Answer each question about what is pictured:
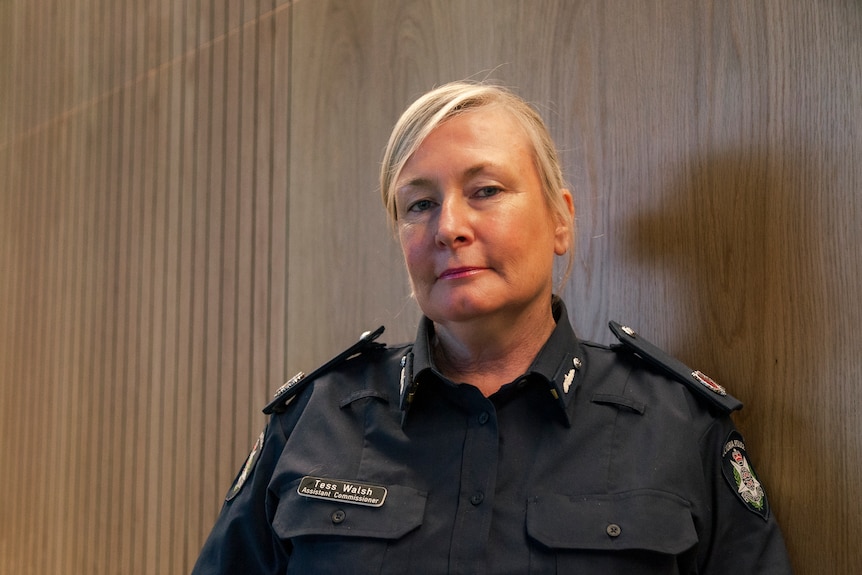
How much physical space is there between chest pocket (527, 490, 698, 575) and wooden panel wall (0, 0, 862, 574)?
9.8 inches

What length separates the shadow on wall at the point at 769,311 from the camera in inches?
50.1

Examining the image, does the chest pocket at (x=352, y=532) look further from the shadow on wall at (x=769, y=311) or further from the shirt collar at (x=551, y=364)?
the shadow on wall at (x=769, y=311)

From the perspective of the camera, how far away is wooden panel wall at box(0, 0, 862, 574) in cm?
130

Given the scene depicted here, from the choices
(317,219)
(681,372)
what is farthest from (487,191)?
(317,219)

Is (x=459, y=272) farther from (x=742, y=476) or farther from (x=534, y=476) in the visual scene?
(x=742, y=476)

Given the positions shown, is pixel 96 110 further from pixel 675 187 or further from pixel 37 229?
pixel 675 187

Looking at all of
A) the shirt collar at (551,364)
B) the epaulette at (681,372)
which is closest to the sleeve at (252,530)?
the shirt collar at (551,364)

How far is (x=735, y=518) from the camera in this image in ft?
4.09

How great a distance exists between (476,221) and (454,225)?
0.13 feet

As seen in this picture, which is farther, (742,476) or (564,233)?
(564,233)

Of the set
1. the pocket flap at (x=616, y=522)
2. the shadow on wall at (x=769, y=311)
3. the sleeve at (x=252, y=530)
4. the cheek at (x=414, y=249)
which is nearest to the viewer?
the pocket flap at (x=616, y=522)

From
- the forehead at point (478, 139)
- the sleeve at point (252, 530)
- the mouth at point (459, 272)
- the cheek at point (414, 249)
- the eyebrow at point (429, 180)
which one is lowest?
the sleeve at point (252, 530)

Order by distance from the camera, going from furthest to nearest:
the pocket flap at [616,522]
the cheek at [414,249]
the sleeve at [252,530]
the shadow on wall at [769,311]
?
1. the sleeve at [252,530]
2. the cheek at [414,249]
3. the shadow on wall at [769,311]
4. the pocket flap at [616,522]

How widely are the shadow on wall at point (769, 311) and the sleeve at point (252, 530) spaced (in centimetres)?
79
